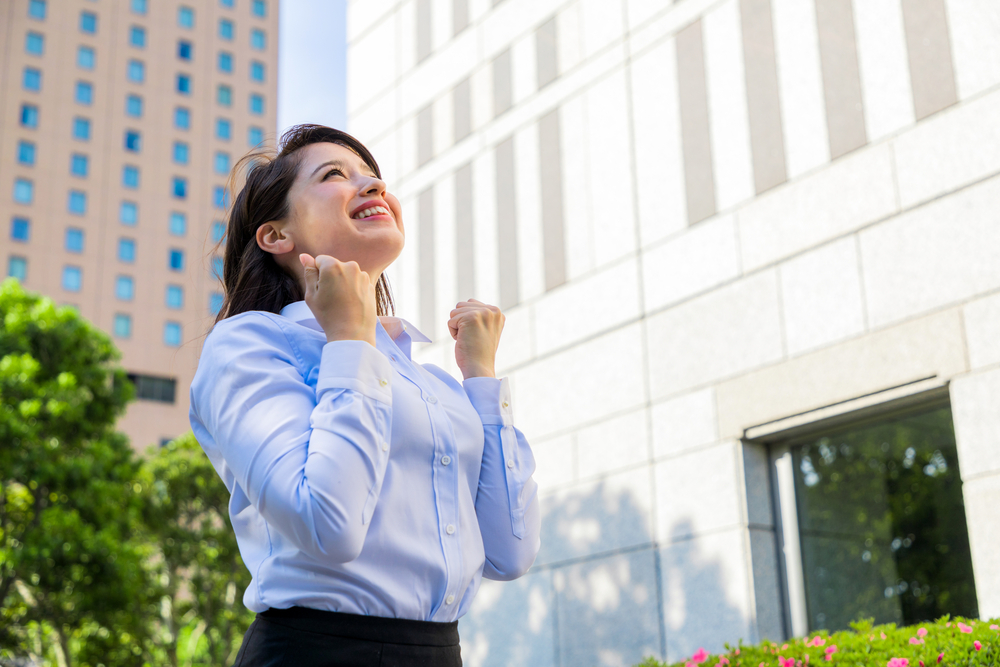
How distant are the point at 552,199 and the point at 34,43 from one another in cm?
4568

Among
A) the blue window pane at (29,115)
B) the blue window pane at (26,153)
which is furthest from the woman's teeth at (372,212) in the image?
the blue window pane at (29,115)

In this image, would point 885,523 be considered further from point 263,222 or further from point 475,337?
point 263,222

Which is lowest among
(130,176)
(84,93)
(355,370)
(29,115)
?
(355,370)

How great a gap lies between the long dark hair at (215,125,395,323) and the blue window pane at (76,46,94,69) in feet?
163

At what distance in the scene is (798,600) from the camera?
621 cm

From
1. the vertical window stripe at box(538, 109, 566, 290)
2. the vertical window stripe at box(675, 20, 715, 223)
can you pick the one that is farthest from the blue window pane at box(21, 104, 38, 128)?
the vertical window stripe at box(675, 20, 715, 223)

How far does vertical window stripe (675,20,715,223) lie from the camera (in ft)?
23.3

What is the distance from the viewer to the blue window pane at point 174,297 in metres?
45.7

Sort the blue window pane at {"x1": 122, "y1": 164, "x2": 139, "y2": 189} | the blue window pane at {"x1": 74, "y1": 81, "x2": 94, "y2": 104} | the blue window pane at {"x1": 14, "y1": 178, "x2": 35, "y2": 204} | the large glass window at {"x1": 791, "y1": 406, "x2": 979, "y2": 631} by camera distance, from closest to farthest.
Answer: the large glass window at {"x1": 791, "y1": 406, "x2": 979, "y2": 631}, the blue window pane at {"x1": 14, "y1": 178, "x2": 35, "y2": 204}, the blue window pane at {"x1": 74, "y1": 81, "x2": 94, "y2": 104}, the blue window pane at {"x1": 122, "y1": 164, "x2": 139, "y2": 189}

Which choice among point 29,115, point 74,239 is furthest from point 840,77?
point 29,115

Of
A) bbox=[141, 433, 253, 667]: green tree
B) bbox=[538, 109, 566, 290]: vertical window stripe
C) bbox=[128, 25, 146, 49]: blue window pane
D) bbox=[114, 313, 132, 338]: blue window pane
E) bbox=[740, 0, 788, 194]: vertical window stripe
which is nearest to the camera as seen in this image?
bbox=[740, 0, 788, 194]: vertical window stripe

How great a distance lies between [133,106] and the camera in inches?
1858

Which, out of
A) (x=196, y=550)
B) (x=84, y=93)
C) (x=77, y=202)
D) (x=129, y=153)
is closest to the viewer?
(x=196, y=550)

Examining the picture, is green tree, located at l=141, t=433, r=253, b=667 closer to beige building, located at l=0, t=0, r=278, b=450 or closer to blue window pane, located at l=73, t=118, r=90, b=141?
beige building, located at l=0, t=0, r=278, b=450
